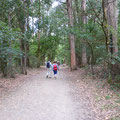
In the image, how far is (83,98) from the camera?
23.6 ft

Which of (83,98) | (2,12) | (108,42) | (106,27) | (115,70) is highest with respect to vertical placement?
(2,12)

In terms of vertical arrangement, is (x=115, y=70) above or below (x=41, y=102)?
above

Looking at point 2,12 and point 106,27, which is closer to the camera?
point 106,27

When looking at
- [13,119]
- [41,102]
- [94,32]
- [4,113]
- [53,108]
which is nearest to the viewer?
[13,119]

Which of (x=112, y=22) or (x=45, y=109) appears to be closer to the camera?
(x=45, y=109)

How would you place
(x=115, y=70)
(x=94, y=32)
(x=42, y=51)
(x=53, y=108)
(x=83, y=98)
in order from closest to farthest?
(x=53, y=108) < (x=83, y=98) < (x=115, y=70) < (x=94, y=32) < (x=42, y=51)

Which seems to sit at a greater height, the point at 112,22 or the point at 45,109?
the point at 112,22

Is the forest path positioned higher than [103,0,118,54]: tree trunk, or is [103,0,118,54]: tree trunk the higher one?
[103,0,118,54]: tree trunk

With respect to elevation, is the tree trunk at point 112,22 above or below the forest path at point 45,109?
above

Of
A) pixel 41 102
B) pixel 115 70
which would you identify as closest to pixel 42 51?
pixel 115 70

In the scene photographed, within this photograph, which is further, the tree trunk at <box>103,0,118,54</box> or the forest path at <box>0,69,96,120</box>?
the tree trunk at <box>103,0,118,54</box>

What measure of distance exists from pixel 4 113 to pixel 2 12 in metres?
9.37

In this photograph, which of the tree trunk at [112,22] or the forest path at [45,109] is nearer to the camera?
the forest path at [45,109]

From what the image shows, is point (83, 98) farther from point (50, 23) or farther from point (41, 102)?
point (50, 23)
